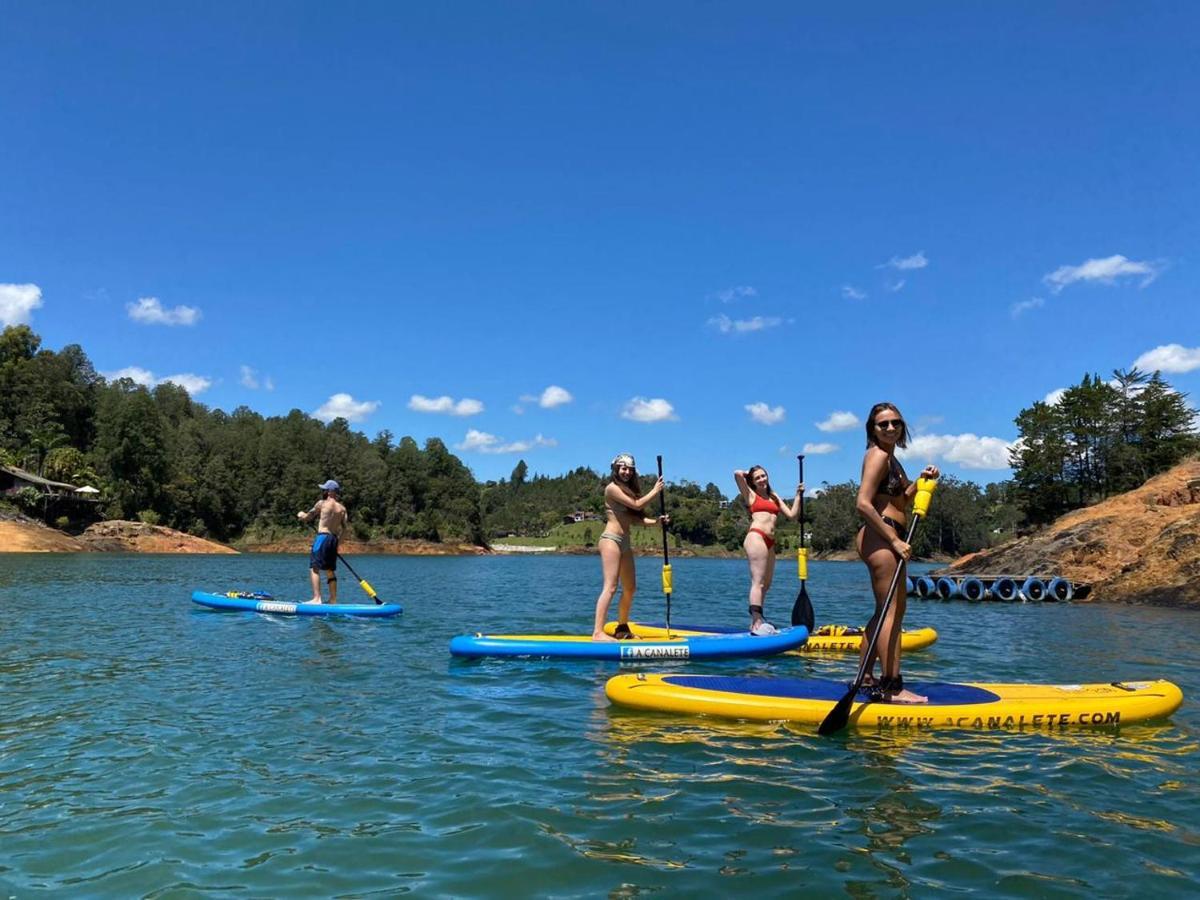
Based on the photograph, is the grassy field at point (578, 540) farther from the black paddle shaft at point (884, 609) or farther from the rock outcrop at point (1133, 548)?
the black paddle shaft at point (884, 609)

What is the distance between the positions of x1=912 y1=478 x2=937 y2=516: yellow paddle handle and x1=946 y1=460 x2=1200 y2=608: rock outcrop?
22000 mm

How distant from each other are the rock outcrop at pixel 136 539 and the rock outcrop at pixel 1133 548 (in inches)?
2624

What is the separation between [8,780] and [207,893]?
288cm

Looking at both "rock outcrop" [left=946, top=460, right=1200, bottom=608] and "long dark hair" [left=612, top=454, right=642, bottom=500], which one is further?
"rock outcrop" [left=946, top=460, right=1200, bottom=608]

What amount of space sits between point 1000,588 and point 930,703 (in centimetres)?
2669

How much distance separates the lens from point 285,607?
17375mm

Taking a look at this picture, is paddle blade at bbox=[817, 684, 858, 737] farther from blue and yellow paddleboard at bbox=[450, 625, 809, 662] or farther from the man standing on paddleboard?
the man standing on paddleboard

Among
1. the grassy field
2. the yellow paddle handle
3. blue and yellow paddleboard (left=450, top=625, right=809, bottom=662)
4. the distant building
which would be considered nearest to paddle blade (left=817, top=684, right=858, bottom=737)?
the yellow paddle handle

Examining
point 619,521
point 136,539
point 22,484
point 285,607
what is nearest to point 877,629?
point 619,521

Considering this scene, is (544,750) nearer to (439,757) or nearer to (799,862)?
(439,757)

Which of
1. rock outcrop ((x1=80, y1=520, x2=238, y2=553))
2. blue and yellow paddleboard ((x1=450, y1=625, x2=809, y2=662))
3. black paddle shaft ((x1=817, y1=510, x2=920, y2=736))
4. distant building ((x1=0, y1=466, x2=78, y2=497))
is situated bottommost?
rock outcrop ((x1=80, y1=520, x2=238, y2=553))

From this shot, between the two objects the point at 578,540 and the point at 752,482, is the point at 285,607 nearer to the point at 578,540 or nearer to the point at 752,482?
the point at 752,482

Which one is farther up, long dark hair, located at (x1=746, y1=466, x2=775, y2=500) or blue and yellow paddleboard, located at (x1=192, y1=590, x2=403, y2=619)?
long dark hair, located at (x1=746, y1=466, x2=775, y2=500)

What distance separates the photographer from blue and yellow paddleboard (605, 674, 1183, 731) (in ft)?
25.1
